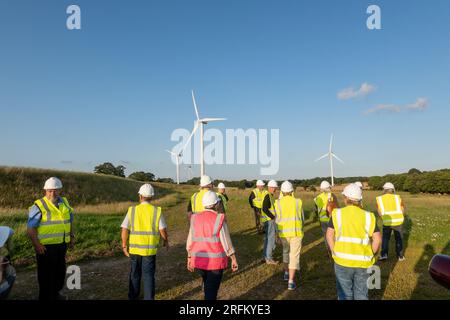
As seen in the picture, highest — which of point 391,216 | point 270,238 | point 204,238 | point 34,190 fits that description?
point 204,238

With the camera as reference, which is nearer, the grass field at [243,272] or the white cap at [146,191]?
the white cap at [146,191]

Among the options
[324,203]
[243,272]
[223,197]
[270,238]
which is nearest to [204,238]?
[243,272]

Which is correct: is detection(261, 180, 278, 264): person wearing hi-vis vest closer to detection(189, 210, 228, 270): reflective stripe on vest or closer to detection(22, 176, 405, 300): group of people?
detection(22, 176, 405, 300): group of people

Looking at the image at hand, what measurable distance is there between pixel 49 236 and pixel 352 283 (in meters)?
5.53

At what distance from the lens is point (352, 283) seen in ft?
16.6

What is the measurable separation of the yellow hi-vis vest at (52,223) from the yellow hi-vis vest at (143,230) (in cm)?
140

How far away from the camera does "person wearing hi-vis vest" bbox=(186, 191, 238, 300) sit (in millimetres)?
5141

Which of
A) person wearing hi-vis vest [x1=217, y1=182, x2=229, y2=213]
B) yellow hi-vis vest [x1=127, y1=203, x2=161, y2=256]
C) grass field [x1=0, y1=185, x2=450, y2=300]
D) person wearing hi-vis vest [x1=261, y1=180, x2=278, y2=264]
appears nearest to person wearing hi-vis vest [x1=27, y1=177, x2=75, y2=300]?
grass field [x1=0, y1=185, x2=450, y2=300]

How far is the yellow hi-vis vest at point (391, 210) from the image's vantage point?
9.91 meters

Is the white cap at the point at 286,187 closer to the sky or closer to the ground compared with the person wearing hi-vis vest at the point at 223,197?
closer to the sky

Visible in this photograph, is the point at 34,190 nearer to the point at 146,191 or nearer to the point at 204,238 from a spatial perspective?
the point at 146,191

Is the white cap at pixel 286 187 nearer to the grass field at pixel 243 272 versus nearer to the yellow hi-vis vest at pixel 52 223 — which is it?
the grass field at pixel 243 272

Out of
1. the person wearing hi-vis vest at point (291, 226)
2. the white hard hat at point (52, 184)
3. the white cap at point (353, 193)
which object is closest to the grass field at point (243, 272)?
the person wearing hi-vis vest at point (291, 226)
